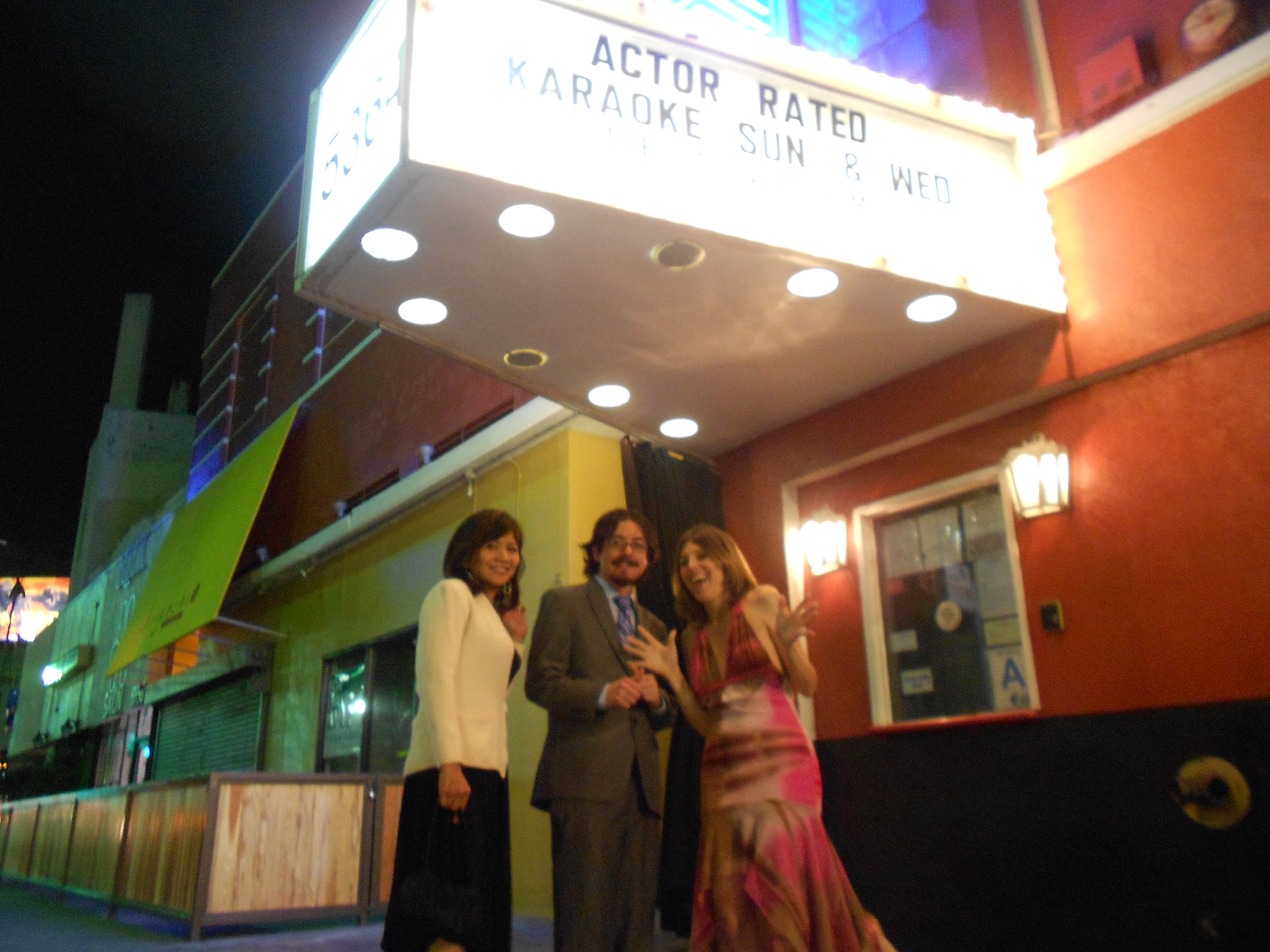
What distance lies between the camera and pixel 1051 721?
3.69 m

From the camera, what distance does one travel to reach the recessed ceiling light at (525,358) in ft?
13.8

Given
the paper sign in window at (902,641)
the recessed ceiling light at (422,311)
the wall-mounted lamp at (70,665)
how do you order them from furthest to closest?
1. the wall-mounted lamp at (70,665)
2. the paper sign in window at (902,641)
3. the recessed ceiling light at (422,311)

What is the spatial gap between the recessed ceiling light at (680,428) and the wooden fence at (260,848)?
249 centimetres

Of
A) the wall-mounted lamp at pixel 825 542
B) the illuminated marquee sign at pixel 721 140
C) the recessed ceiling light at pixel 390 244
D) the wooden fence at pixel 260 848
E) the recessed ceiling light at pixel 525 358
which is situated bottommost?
the wooden fence at pixel 260 848

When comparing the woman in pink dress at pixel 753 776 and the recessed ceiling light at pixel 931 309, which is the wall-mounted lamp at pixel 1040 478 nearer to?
the recessed ceiling light at pixel 931 309

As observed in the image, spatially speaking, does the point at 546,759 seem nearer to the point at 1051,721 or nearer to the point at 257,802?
the point at 1051,721

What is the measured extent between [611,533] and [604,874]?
1056 mm

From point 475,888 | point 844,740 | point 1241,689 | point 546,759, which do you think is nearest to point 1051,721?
point 1241,689

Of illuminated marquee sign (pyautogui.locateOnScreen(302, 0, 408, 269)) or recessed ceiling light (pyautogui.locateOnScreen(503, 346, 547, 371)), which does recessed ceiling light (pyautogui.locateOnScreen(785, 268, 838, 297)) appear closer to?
recessed ceiling light (pyautogui.locateOnScreen(503, 346, 547, 371))

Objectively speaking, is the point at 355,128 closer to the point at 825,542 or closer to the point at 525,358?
the point at 525,358

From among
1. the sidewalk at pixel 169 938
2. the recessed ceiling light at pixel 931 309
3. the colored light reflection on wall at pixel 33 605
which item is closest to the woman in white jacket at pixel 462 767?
the sidewalk at pixel 169 938

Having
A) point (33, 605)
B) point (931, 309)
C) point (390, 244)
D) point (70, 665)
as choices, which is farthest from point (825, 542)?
point (33, 605)

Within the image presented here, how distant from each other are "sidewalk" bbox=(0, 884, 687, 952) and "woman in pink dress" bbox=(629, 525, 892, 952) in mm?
1375

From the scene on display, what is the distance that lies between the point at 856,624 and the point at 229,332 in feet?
37.3
